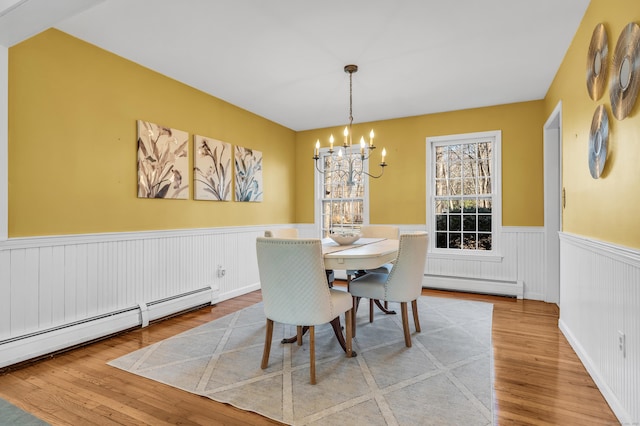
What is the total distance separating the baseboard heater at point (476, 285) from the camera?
4.46 meters

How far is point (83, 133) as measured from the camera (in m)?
2.92

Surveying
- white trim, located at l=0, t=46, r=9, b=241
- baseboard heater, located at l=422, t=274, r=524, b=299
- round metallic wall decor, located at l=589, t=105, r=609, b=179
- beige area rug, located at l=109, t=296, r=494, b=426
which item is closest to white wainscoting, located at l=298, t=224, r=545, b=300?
baseboard heater, located at l=422, t=274, r=524, b=299

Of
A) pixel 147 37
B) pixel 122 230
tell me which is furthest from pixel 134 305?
pixel 147 37

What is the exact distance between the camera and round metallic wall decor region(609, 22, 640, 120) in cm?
163

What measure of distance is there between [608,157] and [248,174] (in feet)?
12.8

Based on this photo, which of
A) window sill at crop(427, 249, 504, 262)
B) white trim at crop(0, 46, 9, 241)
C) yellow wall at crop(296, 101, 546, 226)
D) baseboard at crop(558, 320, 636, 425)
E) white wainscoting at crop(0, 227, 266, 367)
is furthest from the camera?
window sill at crop(427, 249, 504, 262)

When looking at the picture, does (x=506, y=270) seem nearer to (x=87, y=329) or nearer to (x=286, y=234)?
(x=286, y=234)

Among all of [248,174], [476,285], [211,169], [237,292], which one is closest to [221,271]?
[237,292]

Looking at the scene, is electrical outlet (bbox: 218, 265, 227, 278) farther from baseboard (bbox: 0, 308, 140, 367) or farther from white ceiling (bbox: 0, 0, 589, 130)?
white ceiling (bbox: 0, 0, 589, 130)

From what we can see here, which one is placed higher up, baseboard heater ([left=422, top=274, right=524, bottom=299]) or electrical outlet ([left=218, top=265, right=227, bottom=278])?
electrical outlet ([left=218, top=265, right=227, bottom=278])

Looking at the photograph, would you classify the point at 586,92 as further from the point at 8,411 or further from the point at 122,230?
the point at 8,411

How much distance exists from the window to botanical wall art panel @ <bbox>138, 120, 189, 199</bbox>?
11.0ft

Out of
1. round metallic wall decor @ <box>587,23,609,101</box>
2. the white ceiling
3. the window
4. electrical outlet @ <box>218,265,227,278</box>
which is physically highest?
the white ceiling

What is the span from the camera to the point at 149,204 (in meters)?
3.47
